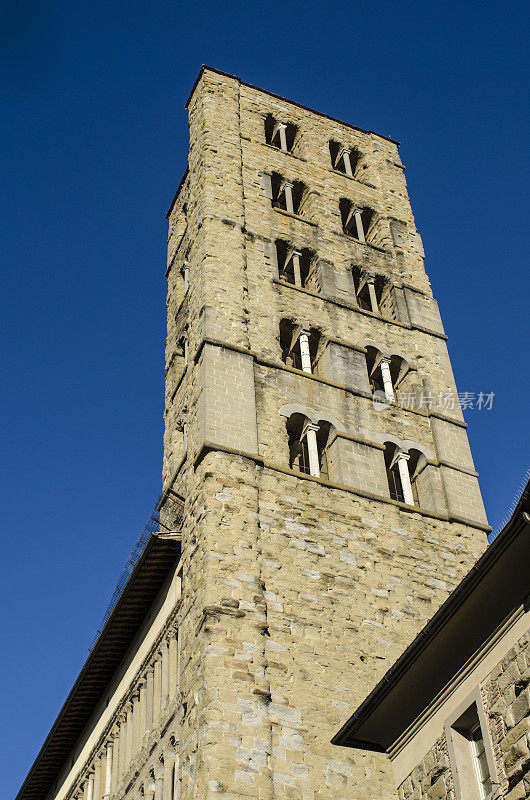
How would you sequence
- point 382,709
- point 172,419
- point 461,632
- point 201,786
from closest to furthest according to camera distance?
point 461,632 → point 382,709 → point 201,786 → point 172,419

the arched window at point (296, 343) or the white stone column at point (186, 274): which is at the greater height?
the white stone column at point (186, 274)

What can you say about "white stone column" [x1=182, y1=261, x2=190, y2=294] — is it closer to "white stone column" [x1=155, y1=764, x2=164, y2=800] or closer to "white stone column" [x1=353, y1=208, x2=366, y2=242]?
"white stone column" [x1=353, y1=208, x2=366, y2=242]

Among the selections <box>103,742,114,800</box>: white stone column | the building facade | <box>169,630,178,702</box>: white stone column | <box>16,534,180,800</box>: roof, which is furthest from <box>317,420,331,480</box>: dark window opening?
the building facade

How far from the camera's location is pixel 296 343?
2578 cm

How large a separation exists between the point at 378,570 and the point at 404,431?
15.8ft

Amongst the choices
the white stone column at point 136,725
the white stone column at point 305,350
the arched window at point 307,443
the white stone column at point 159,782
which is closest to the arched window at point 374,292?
the white stone column at point 305,350

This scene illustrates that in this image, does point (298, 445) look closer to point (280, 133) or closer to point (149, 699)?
point (149, 699)

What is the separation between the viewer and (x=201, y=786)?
16094 mm

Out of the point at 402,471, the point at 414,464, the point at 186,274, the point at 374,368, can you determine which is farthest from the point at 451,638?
the point at 186,274

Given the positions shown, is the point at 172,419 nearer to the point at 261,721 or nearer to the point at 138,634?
the point at 138,634

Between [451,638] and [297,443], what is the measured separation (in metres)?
12.0

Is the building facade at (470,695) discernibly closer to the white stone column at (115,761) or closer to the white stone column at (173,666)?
the white stone column at (173,666)

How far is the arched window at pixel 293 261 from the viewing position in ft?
91.6

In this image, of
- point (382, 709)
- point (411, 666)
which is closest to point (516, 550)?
point (411, 666)
